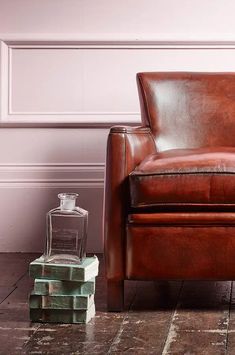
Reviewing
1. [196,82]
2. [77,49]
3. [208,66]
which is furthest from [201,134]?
[77,49]

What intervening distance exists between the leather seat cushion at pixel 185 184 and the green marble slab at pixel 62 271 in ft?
0.88

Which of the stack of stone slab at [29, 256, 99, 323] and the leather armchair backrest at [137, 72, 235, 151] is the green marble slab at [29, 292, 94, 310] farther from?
the leather armchair backrest at [137, 72, 235, 151]

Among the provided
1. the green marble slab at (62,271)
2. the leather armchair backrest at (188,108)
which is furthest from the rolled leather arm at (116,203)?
the leather armchair backrest at (188,108)

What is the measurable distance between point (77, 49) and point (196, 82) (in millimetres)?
723

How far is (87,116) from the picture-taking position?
3.58 metres

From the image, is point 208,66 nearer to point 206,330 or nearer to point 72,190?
point 72,190

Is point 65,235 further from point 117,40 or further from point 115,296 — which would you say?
point 117,40

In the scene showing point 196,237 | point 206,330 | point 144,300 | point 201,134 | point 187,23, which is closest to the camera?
point 206,330

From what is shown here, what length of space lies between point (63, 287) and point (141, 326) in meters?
0.26

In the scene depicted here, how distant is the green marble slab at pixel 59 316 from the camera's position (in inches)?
88.7

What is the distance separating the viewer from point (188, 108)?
3068 mm

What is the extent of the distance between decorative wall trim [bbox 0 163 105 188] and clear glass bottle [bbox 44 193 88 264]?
1110 millimetres

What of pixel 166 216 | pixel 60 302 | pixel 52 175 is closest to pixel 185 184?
pixel 166 216

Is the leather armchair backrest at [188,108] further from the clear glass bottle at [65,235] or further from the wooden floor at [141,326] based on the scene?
the clear glass bottle at [65,235]
